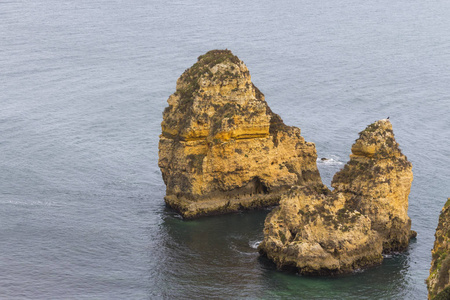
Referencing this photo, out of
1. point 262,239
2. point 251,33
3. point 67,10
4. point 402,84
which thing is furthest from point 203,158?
point 67,10

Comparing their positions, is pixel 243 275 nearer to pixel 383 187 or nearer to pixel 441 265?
pixel 383 187

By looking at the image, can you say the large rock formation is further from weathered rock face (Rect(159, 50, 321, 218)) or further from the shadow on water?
weathered rock face (Rect(159, 50, 321, 218))

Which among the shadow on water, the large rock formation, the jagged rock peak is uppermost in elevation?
the jagged rock peak

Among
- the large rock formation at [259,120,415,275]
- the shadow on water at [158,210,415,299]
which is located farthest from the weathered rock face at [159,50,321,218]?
the large rock formation at [259,120,415,275]

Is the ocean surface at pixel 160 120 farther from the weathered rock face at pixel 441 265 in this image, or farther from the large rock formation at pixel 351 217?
the weathered rock face at pixel 441 265

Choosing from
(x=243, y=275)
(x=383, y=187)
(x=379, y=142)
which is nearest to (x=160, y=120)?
(x=379, y=142)

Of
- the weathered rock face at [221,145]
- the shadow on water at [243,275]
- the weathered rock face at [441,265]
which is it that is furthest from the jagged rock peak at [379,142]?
the weathered rock face at [441,265]

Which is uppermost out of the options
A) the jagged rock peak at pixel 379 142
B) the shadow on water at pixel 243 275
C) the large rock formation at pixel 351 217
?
the jagged rock peak at pixel 379 142
